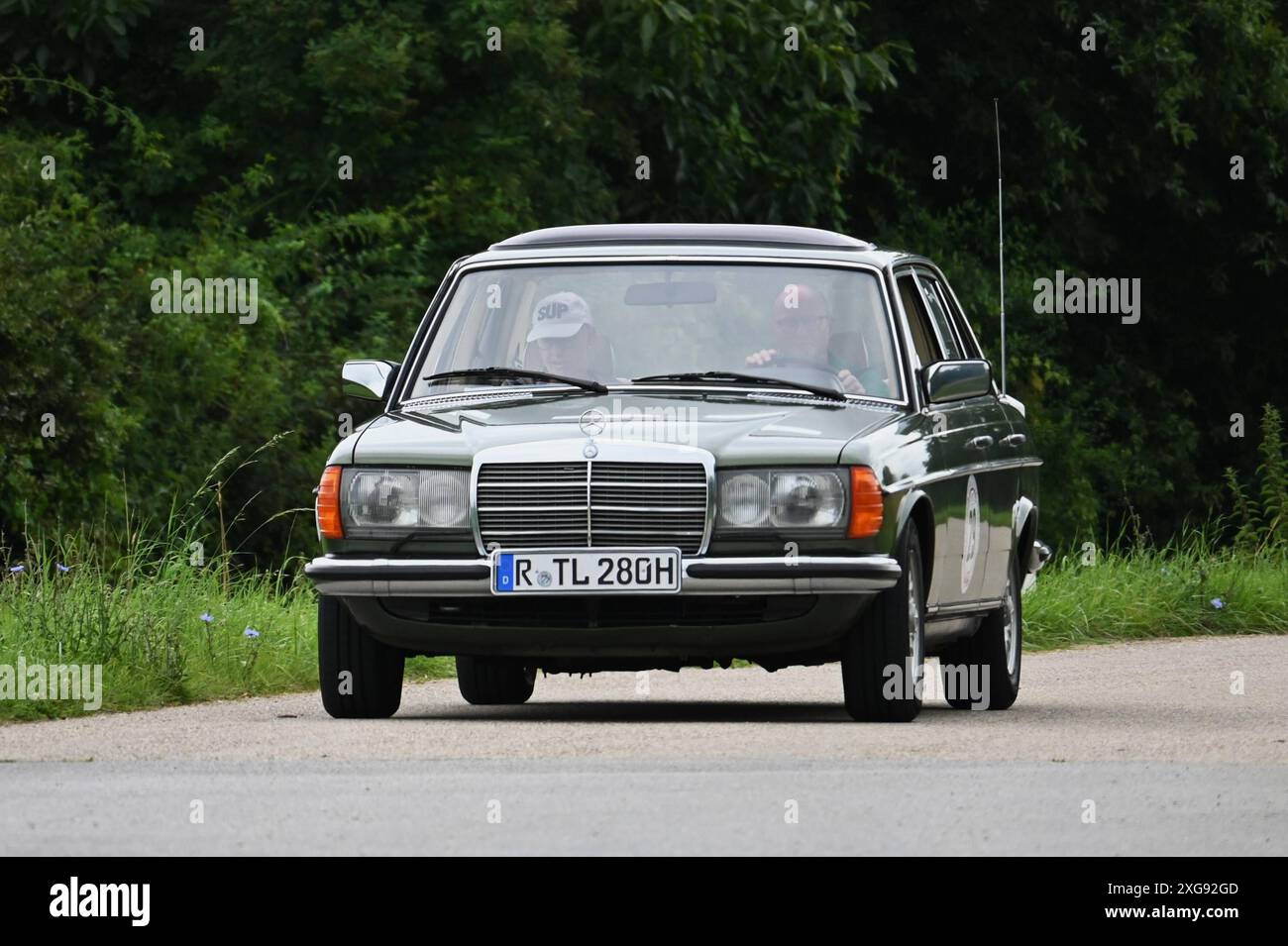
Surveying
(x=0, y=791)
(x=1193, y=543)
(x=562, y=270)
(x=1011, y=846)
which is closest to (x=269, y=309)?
(x=1193, y=543)

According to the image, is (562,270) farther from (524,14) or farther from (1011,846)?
(524,14)

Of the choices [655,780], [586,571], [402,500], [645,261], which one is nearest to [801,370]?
[645,261]

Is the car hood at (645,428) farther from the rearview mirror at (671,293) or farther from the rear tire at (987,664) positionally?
the rear tire at (987,664)

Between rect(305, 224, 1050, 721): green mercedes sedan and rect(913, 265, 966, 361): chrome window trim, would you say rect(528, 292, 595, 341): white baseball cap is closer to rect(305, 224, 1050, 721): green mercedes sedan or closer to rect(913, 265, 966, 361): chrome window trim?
rect(305, 224, 1050, 721): green mercedes sedan

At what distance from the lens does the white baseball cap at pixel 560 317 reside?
38.8ft

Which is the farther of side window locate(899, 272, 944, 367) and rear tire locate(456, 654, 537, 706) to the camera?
rear tire locate(456, 654, 537, 706)

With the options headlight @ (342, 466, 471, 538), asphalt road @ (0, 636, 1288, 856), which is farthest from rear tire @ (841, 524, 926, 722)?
headlight @ (342, 466, 471, 538)

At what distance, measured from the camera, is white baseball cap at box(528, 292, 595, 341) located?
11.8 meters

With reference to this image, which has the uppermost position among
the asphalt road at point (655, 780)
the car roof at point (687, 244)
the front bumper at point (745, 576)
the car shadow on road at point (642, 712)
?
the car roof at point (687, 244)

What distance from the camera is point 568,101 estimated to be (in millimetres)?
25641

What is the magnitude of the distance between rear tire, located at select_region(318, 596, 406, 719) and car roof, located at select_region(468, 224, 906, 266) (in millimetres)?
1812

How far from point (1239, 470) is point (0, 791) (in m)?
27.3

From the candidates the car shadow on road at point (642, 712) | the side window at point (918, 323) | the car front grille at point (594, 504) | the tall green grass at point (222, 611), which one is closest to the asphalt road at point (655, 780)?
the car shadow on road at point (642, 712)

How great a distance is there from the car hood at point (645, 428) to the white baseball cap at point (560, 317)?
19.3 inches
